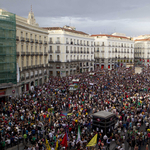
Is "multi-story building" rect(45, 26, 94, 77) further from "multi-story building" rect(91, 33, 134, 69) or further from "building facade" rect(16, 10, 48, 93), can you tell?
"multi-story building" rect(91, 33, 134, 69)

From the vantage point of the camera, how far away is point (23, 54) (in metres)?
38.4

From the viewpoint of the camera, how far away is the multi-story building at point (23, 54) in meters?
31.5

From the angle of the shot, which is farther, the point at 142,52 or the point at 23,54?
the point at 142,52

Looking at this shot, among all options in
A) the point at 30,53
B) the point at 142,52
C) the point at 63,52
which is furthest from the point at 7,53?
the point at 142,52

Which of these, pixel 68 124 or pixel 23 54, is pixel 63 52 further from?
pixel 68 124

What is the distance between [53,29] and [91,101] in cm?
3864

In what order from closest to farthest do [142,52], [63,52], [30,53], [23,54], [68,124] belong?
[68,124] < [23,54] < [30,53] < [63,52] < [142,52]

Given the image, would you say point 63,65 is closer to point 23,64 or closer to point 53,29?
point 53,29

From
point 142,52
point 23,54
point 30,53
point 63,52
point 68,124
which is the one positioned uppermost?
point 142,52

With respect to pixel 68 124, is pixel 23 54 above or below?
above

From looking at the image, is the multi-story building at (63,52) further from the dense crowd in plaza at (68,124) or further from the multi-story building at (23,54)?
the dense crowd in plaza at (68,124)

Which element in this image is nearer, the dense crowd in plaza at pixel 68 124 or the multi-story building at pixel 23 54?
the dense crowd in plaza at pixel 68 124

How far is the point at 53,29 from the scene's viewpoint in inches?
2486

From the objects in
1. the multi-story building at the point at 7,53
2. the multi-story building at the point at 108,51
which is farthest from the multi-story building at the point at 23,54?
the multi-story building at the point at 108,51
